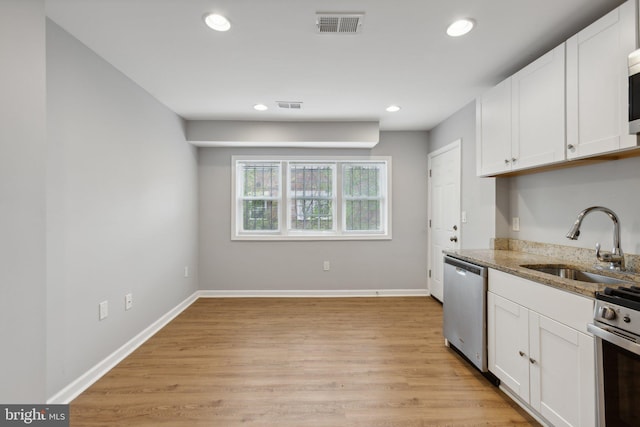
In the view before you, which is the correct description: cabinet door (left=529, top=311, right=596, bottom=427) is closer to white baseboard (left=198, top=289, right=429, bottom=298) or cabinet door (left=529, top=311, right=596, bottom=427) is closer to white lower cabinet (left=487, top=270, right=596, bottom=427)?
white lower cabinet (left=487, top=270, right=596, bottom=427)

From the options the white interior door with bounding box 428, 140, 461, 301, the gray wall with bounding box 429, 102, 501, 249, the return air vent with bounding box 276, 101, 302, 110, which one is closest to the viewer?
the gray wall with bounding box 429, 102, 501, 249

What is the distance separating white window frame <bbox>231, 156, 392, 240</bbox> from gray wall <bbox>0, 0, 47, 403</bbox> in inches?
112

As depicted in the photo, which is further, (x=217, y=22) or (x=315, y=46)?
A: (x=315, y=46)

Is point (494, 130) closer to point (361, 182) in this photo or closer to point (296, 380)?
point (361, 182)

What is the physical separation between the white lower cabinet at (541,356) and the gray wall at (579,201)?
0.69 m

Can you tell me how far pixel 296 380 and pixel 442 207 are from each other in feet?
9.36

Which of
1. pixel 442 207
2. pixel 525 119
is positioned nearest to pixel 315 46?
pixel 525 119

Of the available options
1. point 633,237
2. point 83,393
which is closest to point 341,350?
point 83,393

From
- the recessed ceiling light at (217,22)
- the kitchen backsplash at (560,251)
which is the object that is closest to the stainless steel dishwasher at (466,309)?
the kitchen backsplash at (560,251)

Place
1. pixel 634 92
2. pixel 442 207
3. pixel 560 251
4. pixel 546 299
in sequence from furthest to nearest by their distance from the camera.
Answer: pixel 442 207, pixel 560 251, pixel 546 299, pixel 634 92

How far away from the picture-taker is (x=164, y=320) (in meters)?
3.25

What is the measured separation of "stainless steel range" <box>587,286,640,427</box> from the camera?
1194 millimetres

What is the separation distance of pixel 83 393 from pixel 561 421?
2.99 meters

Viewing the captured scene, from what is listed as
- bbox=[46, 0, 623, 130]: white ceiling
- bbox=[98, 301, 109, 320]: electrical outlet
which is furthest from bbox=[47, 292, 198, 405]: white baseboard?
bbox=[46, 0, 623, 130]: white ceiling
